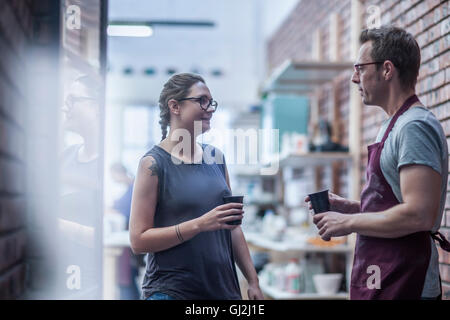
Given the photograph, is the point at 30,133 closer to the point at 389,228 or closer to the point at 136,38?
the point at 389,228

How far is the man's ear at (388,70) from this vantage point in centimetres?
146

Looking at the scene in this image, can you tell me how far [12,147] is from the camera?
4.54 ft

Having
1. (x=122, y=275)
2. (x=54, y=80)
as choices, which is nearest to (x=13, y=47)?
(x=54, y=80)

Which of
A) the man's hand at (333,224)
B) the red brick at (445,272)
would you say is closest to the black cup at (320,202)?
the man's hand at (333,224)

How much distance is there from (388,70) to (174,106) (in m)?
0.58

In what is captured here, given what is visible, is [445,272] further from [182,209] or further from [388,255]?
[182,209]

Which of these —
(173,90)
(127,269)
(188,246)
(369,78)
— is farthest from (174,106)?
(127,269)

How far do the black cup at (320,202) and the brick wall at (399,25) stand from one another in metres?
0.71

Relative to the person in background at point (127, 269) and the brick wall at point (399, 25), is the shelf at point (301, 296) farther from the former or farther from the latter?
the person in background at point (127, 269)

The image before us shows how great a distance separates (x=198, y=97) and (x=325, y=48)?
3359mm

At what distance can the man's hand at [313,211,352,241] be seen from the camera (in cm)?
141

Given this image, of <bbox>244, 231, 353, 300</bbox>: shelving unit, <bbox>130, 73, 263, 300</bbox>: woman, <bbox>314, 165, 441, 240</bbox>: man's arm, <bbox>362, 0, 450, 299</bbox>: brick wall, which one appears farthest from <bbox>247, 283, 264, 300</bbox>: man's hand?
<bbox>244, 231, 353, 300</bbox>: shelving unit

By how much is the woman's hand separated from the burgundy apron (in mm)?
343
